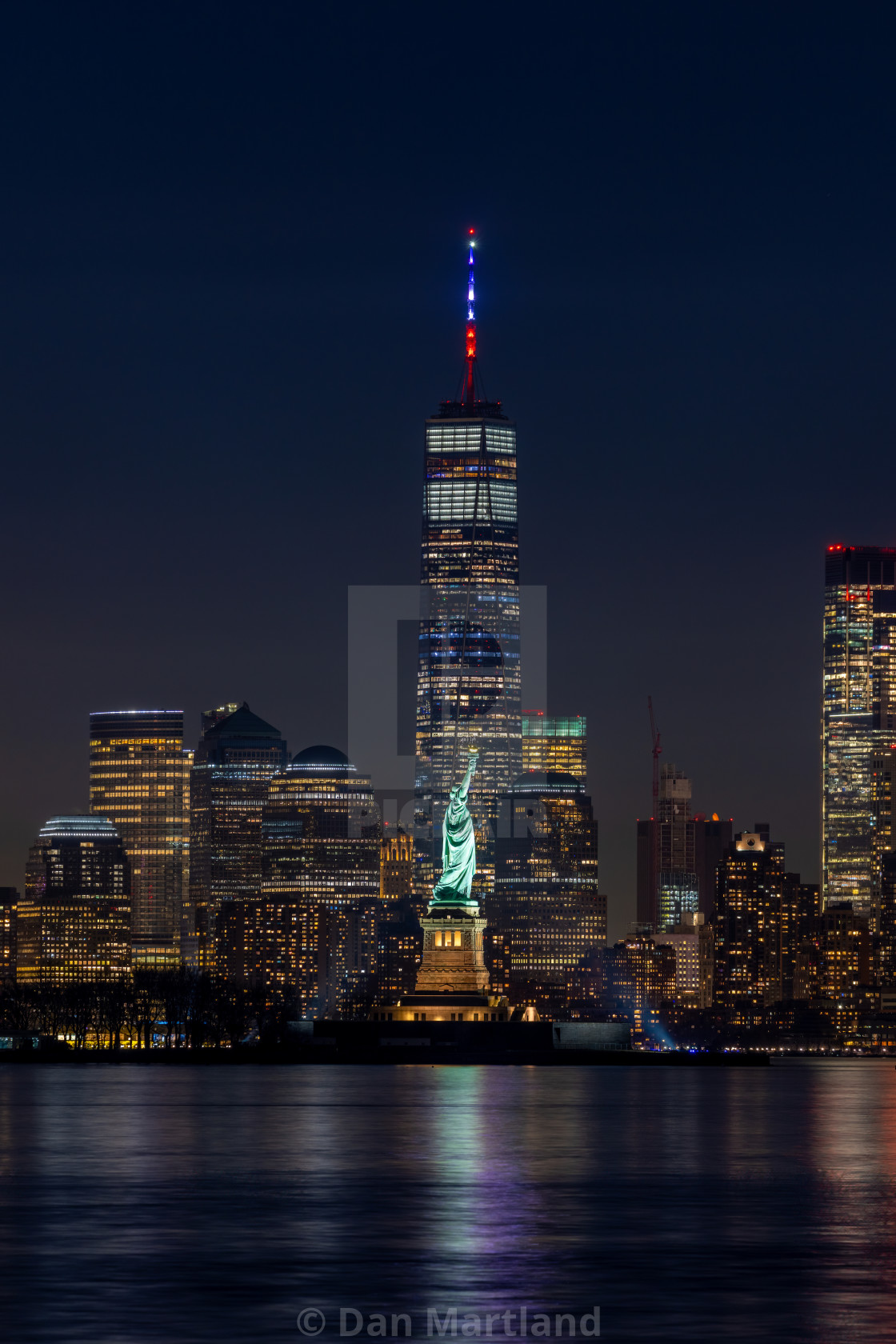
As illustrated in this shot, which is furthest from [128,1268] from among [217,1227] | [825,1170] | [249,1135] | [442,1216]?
[249,1135]

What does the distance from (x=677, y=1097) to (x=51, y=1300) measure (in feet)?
312

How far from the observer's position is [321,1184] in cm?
6056

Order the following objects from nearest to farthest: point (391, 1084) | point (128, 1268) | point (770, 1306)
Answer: point (770, 1306)
point (128, 1268)
point (391, 1084)

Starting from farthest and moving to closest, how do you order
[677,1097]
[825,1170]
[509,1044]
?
1. [509,1044]
2. [677,1097]
3. [825,1170]

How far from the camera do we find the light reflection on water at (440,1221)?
124 ft

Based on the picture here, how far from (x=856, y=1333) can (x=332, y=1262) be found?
38.0ft

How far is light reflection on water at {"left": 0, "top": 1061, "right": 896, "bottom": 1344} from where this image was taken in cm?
3772

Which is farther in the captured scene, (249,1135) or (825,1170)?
(249,1135)

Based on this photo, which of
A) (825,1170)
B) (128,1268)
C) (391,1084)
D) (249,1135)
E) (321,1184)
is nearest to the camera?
(128,1268)

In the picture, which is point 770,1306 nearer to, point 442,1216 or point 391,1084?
point 442,1216

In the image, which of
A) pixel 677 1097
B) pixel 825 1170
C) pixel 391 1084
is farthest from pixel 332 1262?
pixel 391 1084

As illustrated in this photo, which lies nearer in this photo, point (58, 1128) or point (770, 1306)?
point (770, 1306)

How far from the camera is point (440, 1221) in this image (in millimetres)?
50625

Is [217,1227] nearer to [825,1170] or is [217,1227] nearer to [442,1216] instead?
[442,1216]
